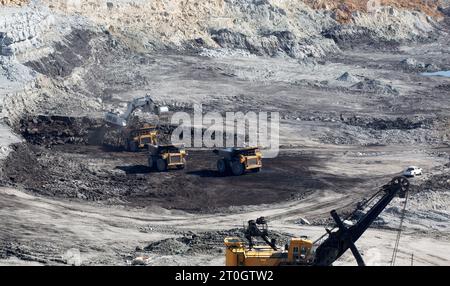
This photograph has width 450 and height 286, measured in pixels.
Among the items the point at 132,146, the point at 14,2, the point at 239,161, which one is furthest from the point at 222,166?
the point at 14,2

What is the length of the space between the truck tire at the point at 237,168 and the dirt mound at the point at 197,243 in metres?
11.2

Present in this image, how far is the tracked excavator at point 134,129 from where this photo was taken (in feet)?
178

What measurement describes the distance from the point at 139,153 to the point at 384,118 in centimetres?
1960

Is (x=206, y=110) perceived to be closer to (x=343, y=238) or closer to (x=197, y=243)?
(x=197, y=243)

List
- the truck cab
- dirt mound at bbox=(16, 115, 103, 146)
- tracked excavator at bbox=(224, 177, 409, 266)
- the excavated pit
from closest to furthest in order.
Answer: tracked excavator at bbox=(224, 177, 409, 266)
the excavated pit
dirt mound at bbox=(16, 115, 103, 146)
the truck cab

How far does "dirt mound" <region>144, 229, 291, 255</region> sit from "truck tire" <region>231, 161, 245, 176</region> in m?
11.2

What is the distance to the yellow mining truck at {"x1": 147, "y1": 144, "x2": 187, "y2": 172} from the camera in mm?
49688

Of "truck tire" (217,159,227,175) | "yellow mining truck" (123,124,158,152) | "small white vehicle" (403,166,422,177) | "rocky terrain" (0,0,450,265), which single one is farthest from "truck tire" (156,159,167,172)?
"small white vehicle" (403,166,422,177)

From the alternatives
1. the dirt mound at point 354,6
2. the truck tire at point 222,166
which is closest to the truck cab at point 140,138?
the truck tire at point 222,166

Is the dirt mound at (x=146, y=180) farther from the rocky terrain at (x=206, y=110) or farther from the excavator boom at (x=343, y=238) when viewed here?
the excavator boom at (x=343, y=238)

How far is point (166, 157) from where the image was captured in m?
49.6

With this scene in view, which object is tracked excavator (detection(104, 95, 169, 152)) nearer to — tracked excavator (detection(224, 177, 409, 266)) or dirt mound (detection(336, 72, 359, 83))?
tracked excavator (detection(224, 177, 409, 266))

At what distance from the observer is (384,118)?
219 ft
